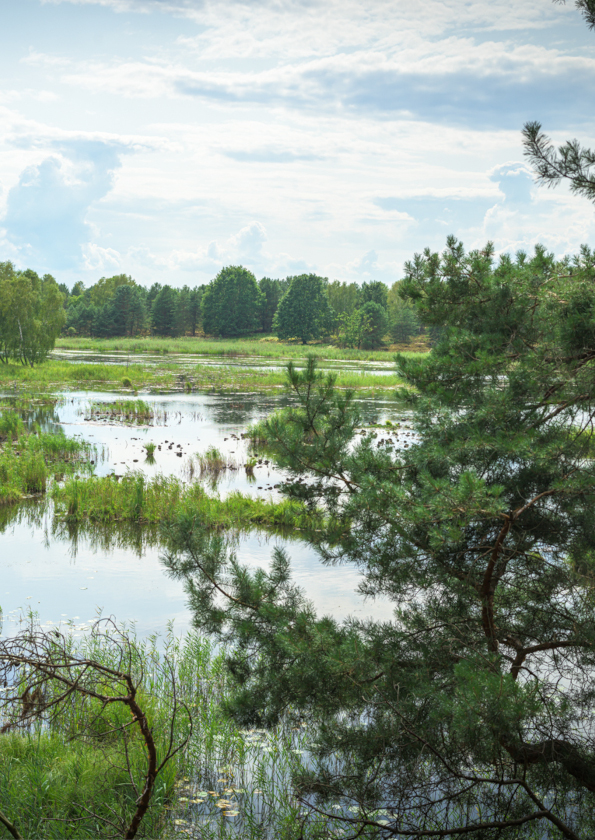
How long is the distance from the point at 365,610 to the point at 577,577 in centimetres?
473

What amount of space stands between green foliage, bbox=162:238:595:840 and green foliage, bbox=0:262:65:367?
34.9 meters

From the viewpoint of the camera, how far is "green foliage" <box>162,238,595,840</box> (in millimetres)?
3611

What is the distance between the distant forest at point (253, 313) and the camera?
7731cm

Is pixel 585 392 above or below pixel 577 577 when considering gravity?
above

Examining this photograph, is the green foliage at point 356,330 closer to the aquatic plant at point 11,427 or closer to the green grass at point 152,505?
the aquatic plant at point 11,427

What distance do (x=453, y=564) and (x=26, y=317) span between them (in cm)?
3639

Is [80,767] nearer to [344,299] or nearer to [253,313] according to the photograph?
[253,313]

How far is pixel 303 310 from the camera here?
83562 mm

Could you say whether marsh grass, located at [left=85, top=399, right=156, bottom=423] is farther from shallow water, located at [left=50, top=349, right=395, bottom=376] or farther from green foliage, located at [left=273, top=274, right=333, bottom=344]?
green foliage, located at [left=273, top=274, right=333, bottom=344]

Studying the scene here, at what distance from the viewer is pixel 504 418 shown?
3.94 m

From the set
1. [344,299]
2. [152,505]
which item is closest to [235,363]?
[152,505]

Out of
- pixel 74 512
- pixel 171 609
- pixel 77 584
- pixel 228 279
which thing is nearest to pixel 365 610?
pixel 171 609

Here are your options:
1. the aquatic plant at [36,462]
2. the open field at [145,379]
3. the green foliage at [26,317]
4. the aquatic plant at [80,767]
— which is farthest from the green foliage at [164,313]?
the aquatic plant at [80,767]

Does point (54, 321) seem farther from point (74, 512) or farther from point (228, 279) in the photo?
point (228, 279)
